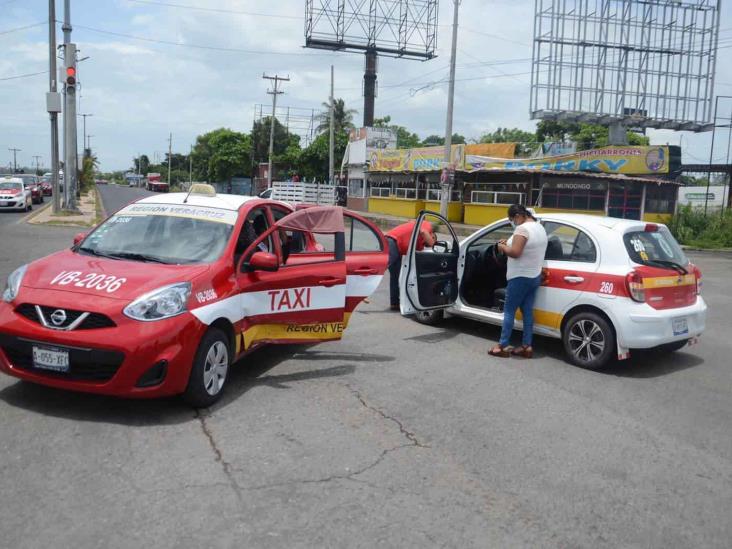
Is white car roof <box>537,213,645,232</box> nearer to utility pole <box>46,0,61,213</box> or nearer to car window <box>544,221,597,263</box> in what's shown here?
car window <box>544,221,597,263</box>

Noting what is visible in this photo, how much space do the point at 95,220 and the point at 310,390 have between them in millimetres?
22745

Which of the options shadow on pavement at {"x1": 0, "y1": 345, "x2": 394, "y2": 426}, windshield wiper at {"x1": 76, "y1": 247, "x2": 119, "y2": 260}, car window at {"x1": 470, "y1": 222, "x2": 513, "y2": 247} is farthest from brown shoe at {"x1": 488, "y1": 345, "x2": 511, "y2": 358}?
windshield wiper at {"x1": 76, "y1": 247, "x2": 119, "y2": 260}

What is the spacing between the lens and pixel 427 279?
26.5 ft

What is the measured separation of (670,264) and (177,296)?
4965 millimetres

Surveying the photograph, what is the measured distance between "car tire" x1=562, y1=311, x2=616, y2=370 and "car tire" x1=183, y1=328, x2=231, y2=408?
3.62 meters

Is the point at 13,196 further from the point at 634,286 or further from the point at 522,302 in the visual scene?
the point at 634,286

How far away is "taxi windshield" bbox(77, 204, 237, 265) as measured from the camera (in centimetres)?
565

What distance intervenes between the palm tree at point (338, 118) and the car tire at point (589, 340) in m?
59.1

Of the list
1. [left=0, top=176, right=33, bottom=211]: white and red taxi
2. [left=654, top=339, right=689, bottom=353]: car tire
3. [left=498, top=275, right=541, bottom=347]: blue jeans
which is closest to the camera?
[left=498, top=275, right=541, bottom=347]: blue jeans

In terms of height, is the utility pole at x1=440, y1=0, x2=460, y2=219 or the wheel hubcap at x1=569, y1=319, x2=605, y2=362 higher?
the utility pole at x1=440, y1=0, x2=460, y2=219

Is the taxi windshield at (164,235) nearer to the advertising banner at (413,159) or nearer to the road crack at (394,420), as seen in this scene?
the road crack at (394,420)

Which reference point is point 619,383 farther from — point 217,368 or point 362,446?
point 217,368

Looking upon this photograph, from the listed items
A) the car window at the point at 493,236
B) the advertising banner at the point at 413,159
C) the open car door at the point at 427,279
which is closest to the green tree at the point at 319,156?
the advertising banner at the point at 413,159

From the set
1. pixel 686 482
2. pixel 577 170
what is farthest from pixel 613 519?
pixel 577 170
